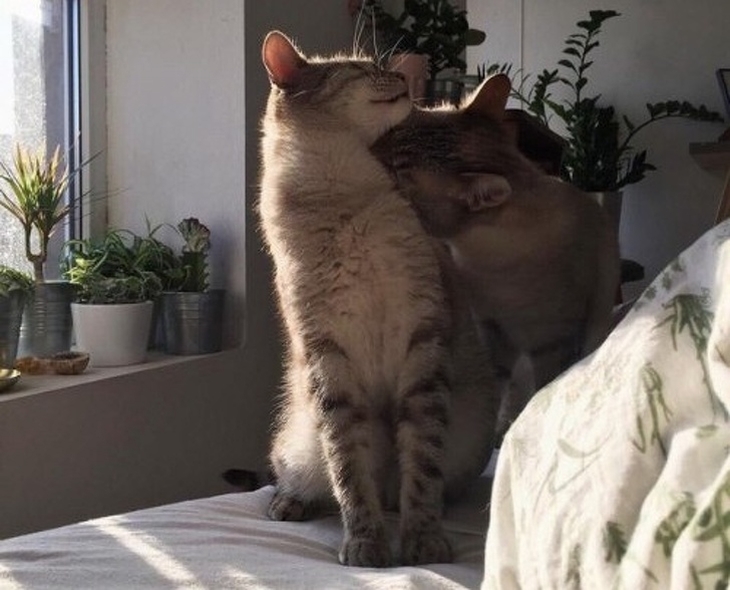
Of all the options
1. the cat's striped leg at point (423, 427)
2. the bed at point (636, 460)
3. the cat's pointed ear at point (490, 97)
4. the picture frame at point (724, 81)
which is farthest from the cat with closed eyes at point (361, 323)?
the picture frame at point (724, 81)

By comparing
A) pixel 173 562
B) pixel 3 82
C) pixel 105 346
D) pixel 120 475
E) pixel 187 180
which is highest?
pixel 3 82

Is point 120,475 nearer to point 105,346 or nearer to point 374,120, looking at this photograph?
point 105,346

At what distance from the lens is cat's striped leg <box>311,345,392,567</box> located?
1250mm

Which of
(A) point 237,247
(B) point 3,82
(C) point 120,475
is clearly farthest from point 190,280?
(B) point 3,82

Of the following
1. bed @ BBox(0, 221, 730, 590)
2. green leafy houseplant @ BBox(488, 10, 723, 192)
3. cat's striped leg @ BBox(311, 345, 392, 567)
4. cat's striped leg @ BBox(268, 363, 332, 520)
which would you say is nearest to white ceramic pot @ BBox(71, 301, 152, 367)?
cat's striped leg @ BBox(268, 363, 332, 520)

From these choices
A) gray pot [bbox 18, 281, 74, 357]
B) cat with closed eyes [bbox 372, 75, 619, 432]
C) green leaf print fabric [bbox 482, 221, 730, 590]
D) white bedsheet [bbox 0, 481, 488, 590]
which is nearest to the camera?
green leaf print fabric [bbox 482, 221, 730, 590]

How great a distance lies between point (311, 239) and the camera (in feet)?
4.37

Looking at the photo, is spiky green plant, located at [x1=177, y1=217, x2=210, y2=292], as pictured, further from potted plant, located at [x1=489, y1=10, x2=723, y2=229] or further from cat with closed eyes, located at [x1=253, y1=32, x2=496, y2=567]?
potted plant, located at [x1=489, y1=10, x2=723, y2=229]

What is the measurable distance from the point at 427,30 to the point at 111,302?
1073mm

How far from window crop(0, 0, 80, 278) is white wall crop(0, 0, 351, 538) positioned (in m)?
0.10

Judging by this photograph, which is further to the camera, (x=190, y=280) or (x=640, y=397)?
(x=190, y=280)

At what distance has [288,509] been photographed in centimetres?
137

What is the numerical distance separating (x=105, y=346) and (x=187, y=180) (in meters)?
0.50

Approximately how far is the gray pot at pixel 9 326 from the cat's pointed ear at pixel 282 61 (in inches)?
29.9
